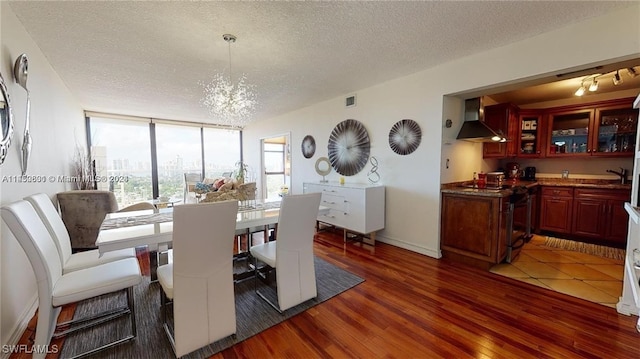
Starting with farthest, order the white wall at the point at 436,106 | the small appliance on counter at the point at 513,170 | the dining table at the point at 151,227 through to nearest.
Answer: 1. the small appliance on counter at the point at 513,170
2. the white wall at the point at 436,106
3. the dining table at the point at 151,227

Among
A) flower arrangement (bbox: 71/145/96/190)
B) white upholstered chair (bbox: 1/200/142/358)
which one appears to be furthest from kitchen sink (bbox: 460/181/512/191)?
flower arrangement (bbox: 71/145/96/190)

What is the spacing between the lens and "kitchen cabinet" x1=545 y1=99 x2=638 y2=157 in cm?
345

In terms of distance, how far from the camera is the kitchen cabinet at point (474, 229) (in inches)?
106

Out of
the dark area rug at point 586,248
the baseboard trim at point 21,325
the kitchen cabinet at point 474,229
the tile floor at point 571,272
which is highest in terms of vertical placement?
the kitchen cabinet at point 474,229

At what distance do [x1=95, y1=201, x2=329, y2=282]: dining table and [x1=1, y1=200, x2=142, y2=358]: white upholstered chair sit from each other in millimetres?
235

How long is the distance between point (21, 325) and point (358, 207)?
3290 millimetres

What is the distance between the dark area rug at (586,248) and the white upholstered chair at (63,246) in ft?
17.4

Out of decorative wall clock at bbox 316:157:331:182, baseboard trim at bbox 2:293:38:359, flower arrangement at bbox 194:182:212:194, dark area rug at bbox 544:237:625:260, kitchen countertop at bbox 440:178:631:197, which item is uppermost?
decorative wall clock at bbox 316:157:331:182

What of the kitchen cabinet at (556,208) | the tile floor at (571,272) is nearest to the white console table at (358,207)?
the tile floor at (571,272)

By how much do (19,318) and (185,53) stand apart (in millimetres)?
2591

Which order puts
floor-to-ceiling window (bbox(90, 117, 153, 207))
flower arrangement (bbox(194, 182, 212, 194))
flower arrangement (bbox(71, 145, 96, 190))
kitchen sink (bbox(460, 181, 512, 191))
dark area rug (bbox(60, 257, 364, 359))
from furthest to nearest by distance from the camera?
floor-to-ceiling window (bbox(90, 117, 153, 207)) < flower arrangement (bbox(71, 145, 96, 190)) < kitchen sink (bbox(460, 181, 512, 191)) < flower arrangement (bbox(194, 182, 212, 194)) < dark area rug (bbox(60, 257, 364, 359))

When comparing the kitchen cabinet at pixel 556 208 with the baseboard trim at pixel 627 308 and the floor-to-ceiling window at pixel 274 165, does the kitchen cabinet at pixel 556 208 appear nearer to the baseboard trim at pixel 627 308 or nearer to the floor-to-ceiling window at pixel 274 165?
the baseboard trim at pixel 627 308

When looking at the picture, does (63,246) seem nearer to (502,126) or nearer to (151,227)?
(151,227)

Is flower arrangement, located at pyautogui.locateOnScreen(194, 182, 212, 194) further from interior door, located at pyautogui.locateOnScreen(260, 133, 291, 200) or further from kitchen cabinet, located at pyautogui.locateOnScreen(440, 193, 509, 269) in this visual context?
interior door, located at pyautogui.locateOnScreen(260, 133, 291, 200)
